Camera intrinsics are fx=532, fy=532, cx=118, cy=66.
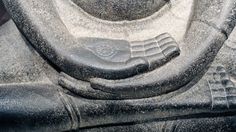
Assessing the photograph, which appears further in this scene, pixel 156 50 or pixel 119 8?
pixel 119 8

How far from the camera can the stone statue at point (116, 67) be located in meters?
1.61

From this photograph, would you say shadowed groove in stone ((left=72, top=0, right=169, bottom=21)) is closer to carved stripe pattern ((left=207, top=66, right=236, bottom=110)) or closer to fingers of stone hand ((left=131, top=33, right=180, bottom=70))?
fingers of stone hand ((left=131, top=33, right=180, bottom=70))

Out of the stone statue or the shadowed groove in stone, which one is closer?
the stone statue

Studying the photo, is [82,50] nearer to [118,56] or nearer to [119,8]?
[118,56]

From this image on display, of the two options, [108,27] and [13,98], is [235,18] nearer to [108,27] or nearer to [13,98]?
[108,27]

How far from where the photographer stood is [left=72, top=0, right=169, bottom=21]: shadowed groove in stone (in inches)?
69.3

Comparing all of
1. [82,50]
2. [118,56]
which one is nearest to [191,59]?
[118,56]

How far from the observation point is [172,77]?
1.63 metres

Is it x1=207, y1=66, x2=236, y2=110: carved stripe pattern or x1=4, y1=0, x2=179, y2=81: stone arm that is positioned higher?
x1=4, y1=0, x2=179, y2=81: stone arm

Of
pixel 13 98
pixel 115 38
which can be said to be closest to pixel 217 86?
pixel 115 38

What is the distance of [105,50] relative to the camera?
65.0 inches

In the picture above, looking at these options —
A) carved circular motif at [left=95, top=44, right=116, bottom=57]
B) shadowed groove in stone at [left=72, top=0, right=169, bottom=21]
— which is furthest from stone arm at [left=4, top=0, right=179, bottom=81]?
shadowed groove in stone at [left=72, top=0, right=169, bottom=21]

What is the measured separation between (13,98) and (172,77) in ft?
1.60

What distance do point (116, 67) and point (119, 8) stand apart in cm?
25
